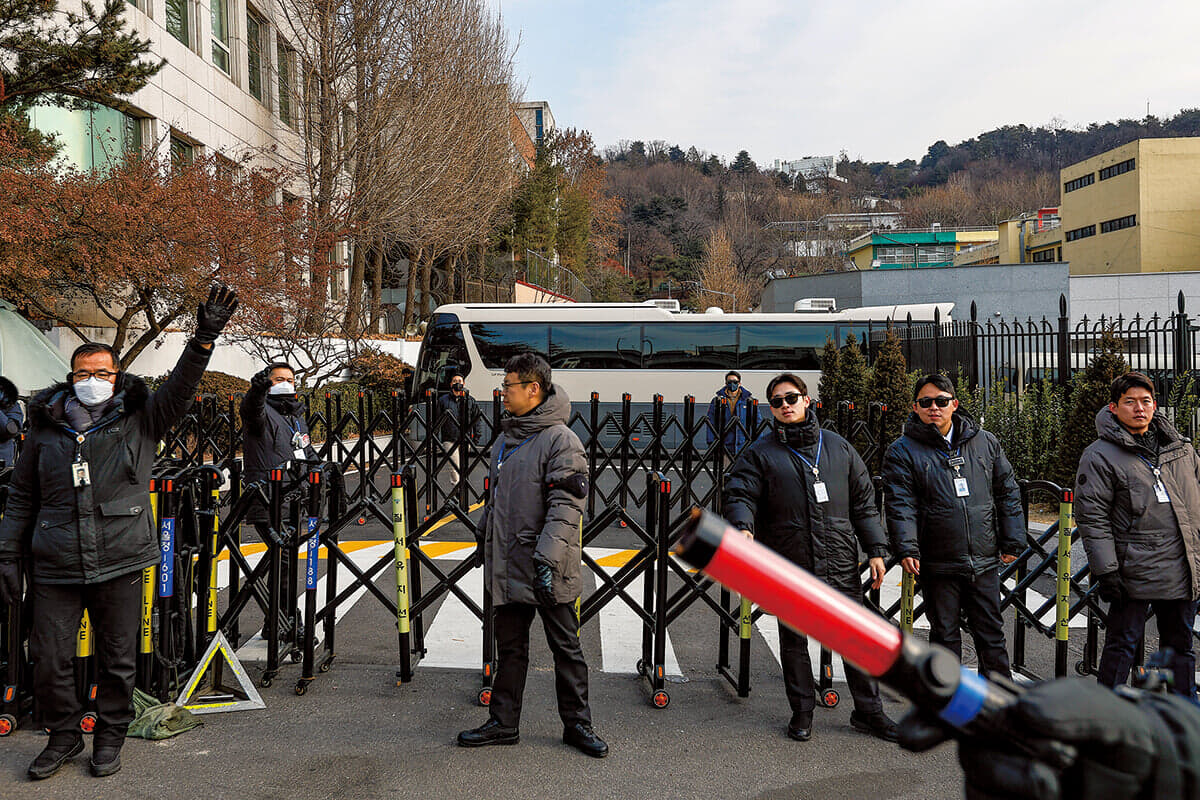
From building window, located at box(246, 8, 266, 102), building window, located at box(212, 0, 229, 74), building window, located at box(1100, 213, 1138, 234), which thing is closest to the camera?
building window, located at box(212, 0, 229, 74)

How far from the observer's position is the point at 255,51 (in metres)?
25.8

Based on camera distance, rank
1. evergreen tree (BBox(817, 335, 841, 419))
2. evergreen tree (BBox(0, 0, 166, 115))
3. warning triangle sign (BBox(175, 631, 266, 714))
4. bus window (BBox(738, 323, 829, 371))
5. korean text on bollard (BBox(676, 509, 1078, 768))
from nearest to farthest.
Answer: korean text on bollard (BBox(676, 509, 1078, 768)) → warning triangle sign (BBox(175, 631, 266, 714)) → evergreen tree (BBox(0, 0, 166, 115)) → evergreen tree (BBox(817, 335, 841, 419)) → bus window (BBox(738, 323, 829, 371))

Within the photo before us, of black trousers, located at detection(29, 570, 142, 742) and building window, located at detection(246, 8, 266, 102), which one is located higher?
building window, located at detection(246, 8, 266, 102)

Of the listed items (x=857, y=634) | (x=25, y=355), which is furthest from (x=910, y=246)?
(x=857, y=634)

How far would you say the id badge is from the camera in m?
4.23

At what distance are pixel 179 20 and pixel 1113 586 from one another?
2346 centimetres

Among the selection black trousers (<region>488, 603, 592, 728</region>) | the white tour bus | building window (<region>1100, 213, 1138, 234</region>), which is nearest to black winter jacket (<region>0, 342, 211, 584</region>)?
black trousers (<region>488, 603, 592, 728</region>)

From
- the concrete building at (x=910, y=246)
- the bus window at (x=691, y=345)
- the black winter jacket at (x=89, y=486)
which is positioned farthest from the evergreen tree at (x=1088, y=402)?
the concrete building at (x=910, y=246)

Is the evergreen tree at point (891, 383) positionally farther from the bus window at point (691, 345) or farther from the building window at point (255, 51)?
the building window at point (255, 51)

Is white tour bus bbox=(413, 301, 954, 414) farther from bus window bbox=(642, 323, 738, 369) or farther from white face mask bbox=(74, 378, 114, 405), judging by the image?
white face mask bbox=(74, 378, 114, 405)

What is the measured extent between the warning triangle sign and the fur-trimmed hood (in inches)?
64.7

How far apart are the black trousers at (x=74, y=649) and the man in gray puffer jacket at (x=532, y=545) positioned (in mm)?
1695

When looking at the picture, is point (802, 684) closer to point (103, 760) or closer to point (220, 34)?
point (103, 760)

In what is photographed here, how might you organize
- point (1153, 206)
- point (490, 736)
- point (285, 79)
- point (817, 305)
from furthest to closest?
1. point (1153, 206)
2. point (285, 79)
3. point (817, 305)
4. point (490, 736)
